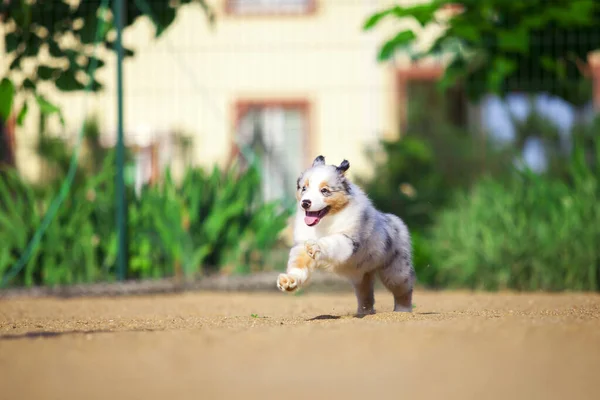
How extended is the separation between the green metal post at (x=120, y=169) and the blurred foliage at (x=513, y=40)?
234 centimetres

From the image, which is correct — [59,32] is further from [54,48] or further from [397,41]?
[397,41]

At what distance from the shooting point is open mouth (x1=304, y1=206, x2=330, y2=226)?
17.4ft

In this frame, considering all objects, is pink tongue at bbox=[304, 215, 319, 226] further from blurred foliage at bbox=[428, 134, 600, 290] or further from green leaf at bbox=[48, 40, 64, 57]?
green leaf at bbox=[48, 40, 64, 57]

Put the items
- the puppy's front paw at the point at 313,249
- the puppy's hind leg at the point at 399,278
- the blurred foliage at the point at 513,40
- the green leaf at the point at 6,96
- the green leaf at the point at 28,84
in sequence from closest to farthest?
the puppy's front paw at the point at 313,249, the puppy's hind leg at the point at 399,278, the green leaf at the point at 6,96, the green leaf at the point at 28,84, the blurred foliage at the point at 513,40

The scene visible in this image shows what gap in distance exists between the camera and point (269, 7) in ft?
49.4

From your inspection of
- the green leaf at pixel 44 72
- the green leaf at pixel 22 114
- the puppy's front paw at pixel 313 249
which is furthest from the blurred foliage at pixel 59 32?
the puppy's front paw at pixel 313 249

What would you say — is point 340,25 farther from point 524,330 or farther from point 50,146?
point 524,330

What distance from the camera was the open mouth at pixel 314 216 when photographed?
529cm

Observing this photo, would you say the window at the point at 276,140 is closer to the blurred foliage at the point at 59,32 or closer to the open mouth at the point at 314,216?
the blurred foliage at the point at 59,32

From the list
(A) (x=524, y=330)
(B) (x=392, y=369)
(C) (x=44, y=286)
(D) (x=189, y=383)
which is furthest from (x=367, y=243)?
(C) (x=44, y=286)

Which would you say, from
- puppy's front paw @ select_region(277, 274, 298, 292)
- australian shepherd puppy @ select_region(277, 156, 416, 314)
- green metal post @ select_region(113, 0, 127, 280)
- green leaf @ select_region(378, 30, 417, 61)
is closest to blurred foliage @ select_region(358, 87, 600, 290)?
green leaf @ select_region(378, 30, 417, 61)

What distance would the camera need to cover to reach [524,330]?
15.9ft

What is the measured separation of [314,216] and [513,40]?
4.19 meters

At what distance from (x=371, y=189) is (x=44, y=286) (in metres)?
3.69
